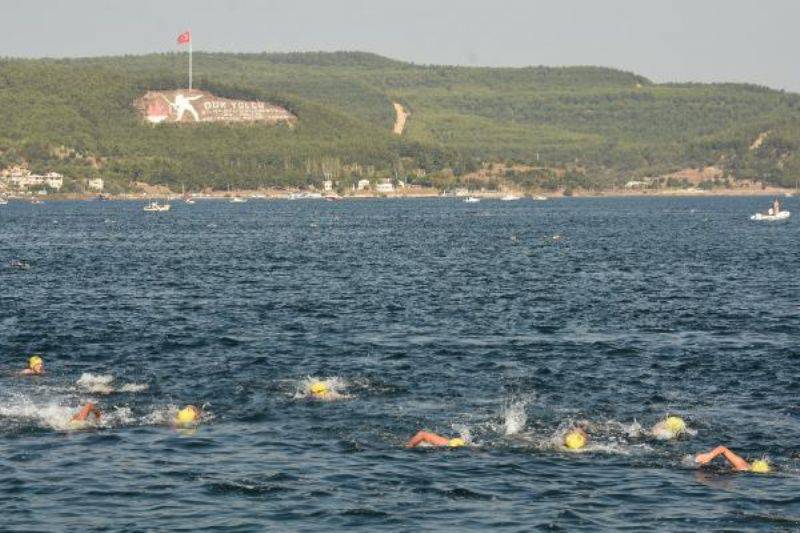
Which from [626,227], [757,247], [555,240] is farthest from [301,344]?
[626,227]

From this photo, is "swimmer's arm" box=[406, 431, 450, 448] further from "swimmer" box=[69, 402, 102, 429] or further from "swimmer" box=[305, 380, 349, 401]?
"swimmer" box=[69, 402, 102, 429]

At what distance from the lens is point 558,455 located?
117 ft

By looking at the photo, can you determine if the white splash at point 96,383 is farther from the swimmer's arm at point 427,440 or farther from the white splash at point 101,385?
the swimmer's arm at point 427,440

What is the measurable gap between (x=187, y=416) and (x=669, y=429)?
572 inches

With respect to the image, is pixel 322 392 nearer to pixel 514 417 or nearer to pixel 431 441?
pixel 514 417

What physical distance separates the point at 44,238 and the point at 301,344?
105m

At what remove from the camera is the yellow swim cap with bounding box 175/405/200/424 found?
130 ft

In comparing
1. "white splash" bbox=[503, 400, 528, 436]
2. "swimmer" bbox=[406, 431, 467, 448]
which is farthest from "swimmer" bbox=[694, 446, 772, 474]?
"swimmer" bbox=[406, 431, 467, 448]

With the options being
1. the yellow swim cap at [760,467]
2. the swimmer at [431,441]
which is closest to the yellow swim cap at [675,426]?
the yellow swim cap at [760,467]

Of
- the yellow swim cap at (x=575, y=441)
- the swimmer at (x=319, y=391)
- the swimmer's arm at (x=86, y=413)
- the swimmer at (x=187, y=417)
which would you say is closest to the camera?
the yellow swim cap at (x=575, y=441)

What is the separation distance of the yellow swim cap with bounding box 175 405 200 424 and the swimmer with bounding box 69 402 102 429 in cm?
244

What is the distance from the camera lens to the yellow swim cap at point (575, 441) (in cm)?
3638

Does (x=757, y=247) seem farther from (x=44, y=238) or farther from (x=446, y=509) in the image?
(x=446, y=509)

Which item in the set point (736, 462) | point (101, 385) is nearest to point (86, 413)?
point (101, 385)
